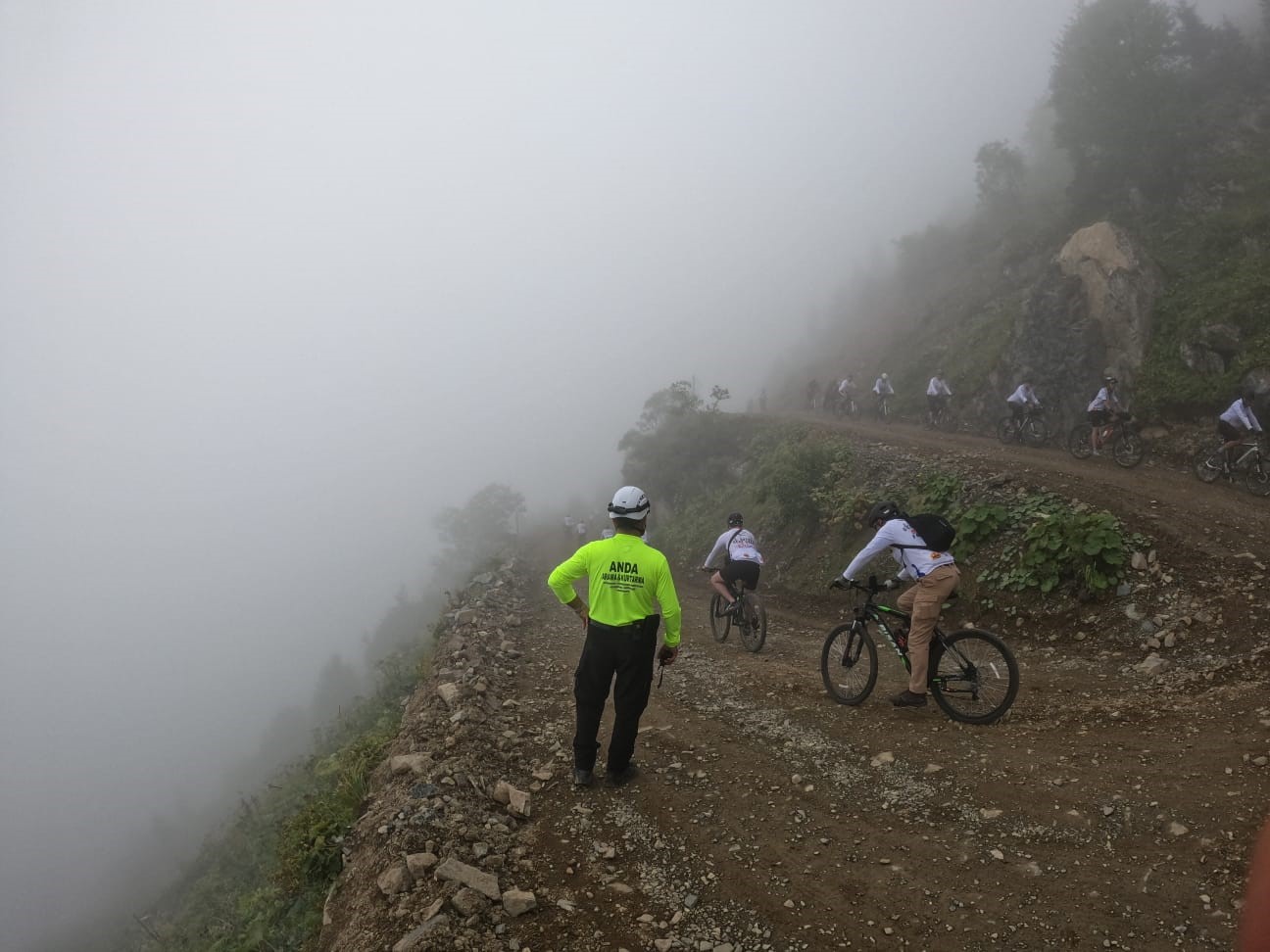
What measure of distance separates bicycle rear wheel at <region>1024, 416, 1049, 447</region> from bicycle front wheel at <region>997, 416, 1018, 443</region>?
0.37m

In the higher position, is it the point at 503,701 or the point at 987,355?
the point at 987,355

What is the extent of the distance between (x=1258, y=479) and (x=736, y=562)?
35.8ft

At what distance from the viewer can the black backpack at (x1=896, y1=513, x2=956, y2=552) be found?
689cm

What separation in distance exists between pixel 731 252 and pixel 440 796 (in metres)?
199

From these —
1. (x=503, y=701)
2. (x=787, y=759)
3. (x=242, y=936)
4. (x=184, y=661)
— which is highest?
(x=787, y=759)

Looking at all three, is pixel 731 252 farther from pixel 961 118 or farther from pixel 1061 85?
pixel 1061 85

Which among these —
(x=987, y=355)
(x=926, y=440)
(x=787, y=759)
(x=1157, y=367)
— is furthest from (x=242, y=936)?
(x=987, y=355)

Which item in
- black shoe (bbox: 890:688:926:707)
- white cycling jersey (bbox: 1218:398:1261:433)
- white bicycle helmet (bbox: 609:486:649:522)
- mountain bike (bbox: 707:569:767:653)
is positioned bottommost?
mountain bike (bbox: 707:569:767:653)

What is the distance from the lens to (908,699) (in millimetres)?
7258

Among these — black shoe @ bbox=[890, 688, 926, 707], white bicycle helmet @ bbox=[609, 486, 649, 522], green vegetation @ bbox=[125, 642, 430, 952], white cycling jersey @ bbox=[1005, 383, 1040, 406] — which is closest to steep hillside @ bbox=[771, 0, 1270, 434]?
white cycling jersey @ bbox=[1005, 383, 1040, 406]

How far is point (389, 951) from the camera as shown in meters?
4.06

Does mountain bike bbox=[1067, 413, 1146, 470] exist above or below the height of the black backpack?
below

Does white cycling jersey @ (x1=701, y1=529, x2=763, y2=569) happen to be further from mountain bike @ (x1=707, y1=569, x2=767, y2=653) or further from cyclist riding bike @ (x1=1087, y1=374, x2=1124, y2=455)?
cyclist riding bike @ (x1=1087, y1=374, x2=1124, y2=455)

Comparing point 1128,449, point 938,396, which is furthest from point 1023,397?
point 938,396
